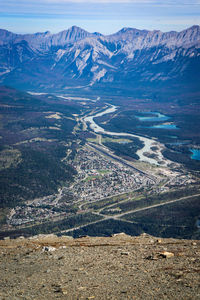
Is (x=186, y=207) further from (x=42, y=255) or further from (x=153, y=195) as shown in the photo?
(x=42, y=255)

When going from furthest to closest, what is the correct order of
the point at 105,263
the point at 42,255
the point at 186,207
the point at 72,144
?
the point at 72,144, the point at 186,207, the point at 42,255, the point at 105,263

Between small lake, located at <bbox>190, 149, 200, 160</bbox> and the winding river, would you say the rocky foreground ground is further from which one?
small lake, located at <bbox>190, 149, 200, 160</bbox>

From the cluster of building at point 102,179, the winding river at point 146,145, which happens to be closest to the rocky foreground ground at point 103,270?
the cluster of building at point 102,179

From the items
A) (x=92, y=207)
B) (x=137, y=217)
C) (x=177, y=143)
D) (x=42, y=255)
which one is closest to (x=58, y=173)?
(x=92, y=207)

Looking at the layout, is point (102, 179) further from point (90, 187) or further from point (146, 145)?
point (146, 145)

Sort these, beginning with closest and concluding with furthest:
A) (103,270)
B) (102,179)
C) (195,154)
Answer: (103,270), (102,179), (195,154)

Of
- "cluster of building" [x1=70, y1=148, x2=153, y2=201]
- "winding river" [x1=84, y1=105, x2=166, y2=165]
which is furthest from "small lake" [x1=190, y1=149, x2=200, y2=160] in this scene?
"cluster of building" [x1=70, y1=148, x2=153, y2=201]

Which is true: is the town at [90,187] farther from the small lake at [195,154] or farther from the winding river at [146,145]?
the small lake at [195,154]

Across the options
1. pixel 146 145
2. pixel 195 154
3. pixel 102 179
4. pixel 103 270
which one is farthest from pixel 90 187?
pixel 103 270
